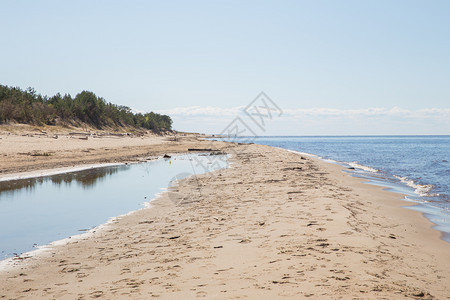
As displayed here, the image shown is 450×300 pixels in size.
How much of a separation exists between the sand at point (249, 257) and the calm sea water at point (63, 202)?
2.99ft

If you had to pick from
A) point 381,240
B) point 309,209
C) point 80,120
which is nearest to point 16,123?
point 80,120

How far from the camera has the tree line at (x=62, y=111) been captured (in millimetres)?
44812

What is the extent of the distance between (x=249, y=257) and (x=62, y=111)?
5850cm

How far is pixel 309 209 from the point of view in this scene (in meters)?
10.2

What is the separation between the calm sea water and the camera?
29.0 feet

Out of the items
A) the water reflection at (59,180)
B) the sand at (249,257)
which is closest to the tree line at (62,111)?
the water reflection at (59,180)

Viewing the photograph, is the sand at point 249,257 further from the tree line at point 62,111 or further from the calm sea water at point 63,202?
the tree line at point 62,111

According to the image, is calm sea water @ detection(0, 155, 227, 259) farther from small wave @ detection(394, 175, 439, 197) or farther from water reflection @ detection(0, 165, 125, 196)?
small wave @ detection(394, 175, 439, 197)

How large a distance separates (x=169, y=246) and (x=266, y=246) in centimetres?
203

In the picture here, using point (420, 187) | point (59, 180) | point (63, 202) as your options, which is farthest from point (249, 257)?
point (420, 187)

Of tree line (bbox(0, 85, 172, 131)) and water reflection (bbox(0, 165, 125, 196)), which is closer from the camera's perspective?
water reflection (bbox(0, 165, 125, 196))

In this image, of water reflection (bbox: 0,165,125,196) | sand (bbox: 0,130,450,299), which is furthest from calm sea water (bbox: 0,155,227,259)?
sand (bbox: 0,130,450,299)

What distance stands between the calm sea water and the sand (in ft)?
2.99

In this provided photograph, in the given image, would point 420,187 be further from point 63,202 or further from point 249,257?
point 63,202
